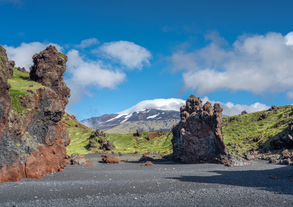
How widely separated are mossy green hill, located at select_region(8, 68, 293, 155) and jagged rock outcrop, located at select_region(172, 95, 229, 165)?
28.1m

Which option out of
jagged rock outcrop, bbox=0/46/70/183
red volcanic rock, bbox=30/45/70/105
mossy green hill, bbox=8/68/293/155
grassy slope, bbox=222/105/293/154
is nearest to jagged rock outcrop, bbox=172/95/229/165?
mossy green hill, bbox=8/68/293/155

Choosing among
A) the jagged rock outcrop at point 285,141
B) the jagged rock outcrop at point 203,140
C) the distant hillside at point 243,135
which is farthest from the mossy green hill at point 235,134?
the jagged rock outcrop at point 203,140

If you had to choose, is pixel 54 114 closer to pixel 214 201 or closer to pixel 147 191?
pixel 147 191

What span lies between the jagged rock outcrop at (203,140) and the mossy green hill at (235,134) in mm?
28065

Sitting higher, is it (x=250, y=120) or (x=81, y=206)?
(x=250, y=120)

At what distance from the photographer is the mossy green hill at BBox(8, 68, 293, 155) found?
75.4m

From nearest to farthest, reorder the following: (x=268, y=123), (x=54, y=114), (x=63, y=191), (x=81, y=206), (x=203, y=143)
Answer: (x=81, y=206) < (x=63, y=191) < (x=54, y=114) < (x=203, y=143) < (x=268, y=123)

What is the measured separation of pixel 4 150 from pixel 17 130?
3.48 m

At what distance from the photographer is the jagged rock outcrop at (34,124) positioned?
22.8m

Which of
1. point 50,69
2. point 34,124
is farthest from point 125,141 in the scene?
point 34,124

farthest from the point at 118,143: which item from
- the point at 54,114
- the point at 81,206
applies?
the point at 81,206

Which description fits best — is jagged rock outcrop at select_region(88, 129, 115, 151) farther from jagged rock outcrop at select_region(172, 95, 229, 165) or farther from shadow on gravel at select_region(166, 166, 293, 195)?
shadow on gravel at select_region(166, 166, 293, 195)

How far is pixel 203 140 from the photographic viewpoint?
55.0 m

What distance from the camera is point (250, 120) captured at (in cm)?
12388
